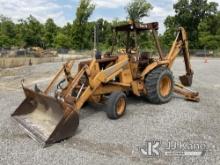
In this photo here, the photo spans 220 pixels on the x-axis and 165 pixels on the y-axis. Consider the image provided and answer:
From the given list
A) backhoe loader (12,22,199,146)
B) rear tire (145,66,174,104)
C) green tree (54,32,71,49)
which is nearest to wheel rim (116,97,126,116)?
backhoe loader (12,22,199,146)

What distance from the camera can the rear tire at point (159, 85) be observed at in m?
8.88

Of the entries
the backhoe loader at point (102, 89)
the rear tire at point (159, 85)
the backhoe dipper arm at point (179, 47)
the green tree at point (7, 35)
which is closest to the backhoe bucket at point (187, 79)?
the backhoe dipper arm at point (179, 47)

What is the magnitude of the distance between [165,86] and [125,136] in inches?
141

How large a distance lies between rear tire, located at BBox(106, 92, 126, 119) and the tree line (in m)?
48.1

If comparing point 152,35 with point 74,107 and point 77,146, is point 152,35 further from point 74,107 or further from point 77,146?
point 77,146

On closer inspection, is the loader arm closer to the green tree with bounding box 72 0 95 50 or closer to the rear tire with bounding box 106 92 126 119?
the rear tire with bounding box 106 92 126 119

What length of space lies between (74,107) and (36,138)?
947 mm

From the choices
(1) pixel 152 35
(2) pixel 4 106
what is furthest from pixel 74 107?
(1) pixel 152 35

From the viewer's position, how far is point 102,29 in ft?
198

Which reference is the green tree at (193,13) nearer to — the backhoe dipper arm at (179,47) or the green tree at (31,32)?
the green tree at (31,32)

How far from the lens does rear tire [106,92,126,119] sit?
7.34 meters

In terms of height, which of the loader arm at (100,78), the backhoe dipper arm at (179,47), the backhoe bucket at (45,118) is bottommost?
the backhoe bucket at (45,118)

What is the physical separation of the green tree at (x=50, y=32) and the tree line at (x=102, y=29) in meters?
0.23

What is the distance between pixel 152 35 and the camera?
9312 mm
